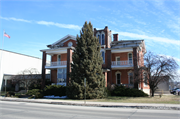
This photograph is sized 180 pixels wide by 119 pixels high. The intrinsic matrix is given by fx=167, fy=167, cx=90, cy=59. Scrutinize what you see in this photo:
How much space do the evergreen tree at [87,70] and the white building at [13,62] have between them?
24.0 metres

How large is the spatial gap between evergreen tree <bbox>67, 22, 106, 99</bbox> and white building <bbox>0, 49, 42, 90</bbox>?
2397 centimetres

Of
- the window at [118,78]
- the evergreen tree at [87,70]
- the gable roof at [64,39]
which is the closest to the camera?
the evergreen tree at [87,70]

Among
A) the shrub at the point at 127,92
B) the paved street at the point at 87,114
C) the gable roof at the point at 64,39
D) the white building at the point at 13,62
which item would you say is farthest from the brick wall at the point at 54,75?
the paved street at the point at 87,114

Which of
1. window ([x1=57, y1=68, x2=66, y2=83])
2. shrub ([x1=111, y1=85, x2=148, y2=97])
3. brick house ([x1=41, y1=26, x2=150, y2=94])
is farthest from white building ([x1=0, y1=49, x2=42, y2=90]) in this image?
shrub ([x1=111, y1=85, x2=148, y2=97])

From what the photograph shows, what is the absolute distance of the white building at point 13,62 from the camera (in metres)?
40.0

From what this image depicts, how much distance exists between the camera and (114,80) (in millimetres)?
30938

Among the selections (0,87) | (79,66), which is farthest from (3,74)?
(79,66)

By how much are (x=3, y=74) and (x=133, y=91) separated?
31.4 meters

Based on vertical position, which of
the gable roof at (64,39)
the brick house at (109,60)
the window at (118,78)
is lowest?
the window at (118,78)

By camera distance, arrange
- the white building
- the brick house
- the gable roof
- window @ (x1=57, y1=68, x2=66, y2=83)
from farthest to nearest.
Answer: the white building
the gable roof
window @ (x1=57, y1=68, x2=66, y2=83)
the brick house

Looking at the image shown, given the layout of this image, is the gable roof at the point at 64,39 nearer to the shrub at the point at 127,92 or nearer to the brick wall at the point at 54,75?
the brick wall at the point at 54,75

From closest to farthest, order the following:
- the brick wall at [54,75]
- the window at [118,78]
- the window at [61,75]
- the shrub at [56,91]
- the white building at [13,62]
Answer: the shrub at [56,91]
the window at [61,75]
the window at [118,78]
the brick wall at [54,75]
the white building at [13,62]

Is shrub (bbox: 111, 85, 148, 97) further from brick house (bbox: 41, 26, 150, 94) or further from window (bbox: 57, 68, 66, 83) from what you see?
window (bbox: 57, 68, 66, 83)

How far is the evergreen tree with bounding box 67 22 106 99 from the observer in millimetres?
20548
